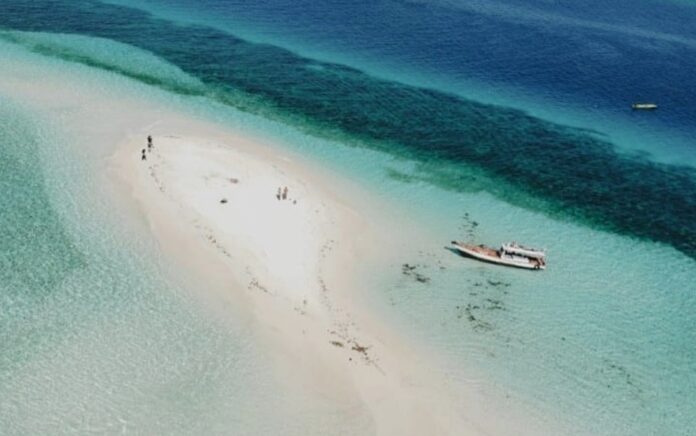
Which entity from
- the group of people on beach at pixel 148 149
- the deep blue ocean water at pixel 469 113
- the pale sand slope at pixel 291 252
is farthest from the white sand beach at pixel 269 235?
the deep blue ocean water at pixel 469 113

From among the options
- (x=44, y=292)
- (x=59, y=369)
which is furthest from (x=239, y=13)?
(x=59, y=369)

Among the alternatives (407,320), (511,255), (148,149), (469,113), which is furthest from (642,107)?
(148,149)

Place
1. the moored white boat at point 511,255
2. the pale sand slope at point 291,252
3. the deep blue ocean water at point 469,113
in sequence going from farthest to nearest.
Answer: the deep blue ocean water at point 469,113
the moored white boat at point 511,255
the pale sand slope at point 291,252

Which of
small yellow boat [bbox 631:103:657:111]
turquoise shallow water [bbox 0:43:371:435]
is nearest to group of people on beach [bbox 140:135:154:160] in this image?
turquoise shallow water [bbox 0:43:371:435]

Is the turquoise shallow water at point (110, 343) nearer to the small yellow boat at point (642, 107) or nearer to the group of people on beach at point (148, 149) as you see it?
the group of people on beach at point (148, 149)

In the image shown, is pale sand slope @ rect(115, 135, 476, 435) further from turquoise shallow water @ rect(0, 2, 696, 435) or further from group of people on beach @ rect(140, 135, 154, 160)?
turquoise shallow water @ rect(0, 2, 696, 435)

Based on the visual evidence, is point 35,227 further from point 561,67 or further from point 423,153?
point 561,67
